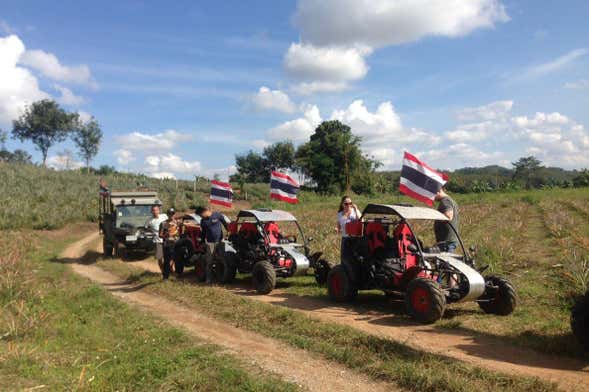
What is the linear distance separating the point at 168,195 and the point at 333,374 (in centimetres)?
3594

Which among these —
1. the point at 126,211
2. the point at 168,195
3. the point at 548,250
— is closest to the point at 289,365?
the point at 548,250

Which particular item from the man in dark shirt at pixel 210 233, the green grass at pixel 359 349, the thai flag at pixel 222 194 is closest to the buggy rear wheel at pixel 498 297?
the green grass at pixel 359 349

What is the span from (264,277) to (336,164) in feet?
178

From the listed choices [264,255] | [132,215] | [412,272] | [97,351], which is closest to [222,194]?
[132,215]

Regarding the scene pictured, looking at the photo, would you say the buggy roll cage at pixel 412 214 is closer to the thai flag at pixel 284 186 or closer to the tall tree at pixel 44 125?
the thai flag at pixel 284 186

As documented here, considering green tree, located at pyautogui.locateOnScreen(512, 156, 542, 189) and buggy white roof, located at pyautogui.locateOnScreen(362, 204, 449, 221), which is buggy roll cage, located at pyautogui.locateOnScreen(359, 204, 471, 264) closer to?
buggy white roof, located at pyautogui.locateOnScreen(362, 204, 449, 221)

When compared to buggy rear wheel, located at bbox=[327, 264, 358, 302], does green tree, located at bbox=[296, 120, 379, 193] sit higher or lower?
higher

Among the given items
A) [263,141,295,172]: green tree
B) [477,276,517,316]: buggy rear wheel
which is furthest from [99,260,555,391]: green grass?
[263,141,295,172]: green tree

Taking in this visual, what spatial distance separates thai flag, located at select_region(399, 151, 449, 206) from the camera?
9.15 m

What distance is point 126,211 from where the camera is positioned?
18.9 meters

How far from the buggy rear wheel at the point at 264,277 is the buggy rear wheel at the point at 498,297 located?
4235mm

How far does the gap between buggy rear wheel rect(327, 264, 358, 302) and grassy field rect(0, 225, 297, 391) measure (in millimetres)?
3126

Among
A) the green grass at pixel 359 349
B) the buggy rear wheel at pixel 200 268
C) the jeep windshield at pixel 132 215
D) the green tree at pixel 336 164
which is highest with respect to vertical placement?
the green tree at pixel 336 164

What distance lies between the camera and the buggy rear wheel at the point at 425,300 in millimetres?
7402
